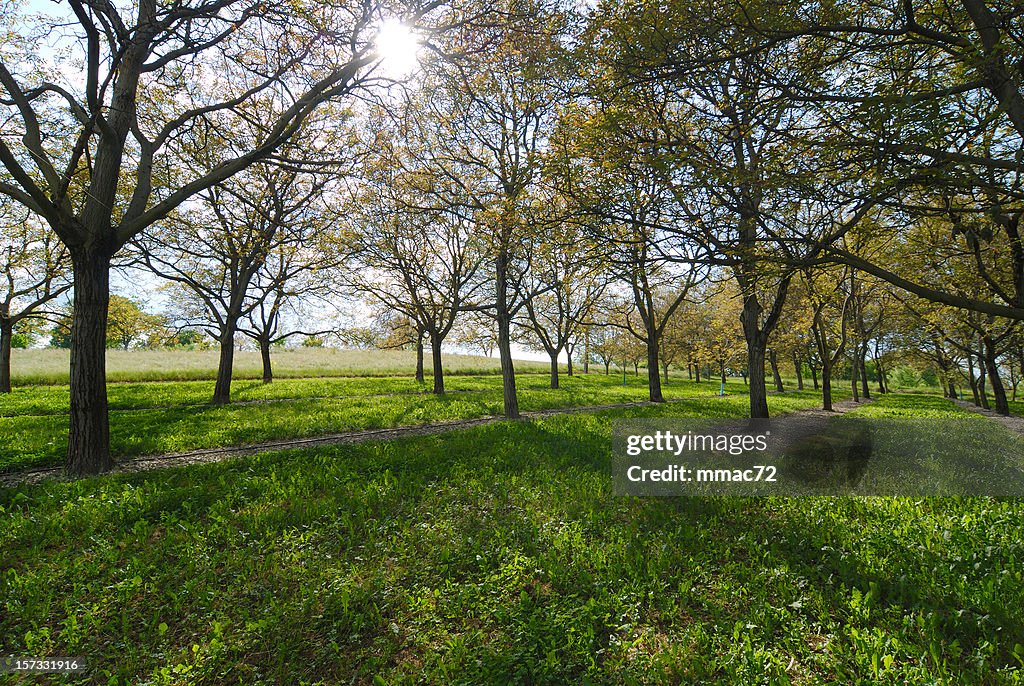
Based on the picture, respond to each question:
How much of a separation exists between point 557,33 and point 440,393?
1684cm

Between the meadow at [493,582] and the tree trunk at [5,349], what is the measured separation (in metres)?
21.5

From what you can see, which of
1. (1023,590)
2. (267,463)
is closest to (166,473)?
(267,463)

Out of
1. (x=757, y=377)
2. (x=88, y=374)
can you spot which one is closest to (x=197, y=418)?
(x=88, y=374)

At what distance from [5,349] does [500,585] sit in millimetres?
29394

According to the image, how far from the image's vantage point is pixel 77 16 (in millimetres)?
6918

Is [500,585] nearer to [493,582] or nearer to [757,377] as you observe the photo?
[493,582]

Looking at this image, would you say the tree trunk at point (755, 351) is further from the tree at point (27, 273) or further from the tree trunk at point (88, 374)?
the tree at point (27, 273)

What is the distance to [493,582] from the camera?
4109 mm

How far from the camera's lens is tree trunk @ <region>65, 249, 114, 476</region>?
7188mm

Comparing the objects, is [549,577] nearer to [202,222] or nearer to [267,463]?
[267,463]

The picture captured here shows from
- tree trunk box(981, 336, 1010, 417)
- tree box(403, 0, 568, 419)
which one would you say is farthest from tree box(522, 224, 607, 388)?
tree trunk box(981, 336, 1010, 417)

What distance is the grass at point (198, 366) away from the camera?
2873cm
